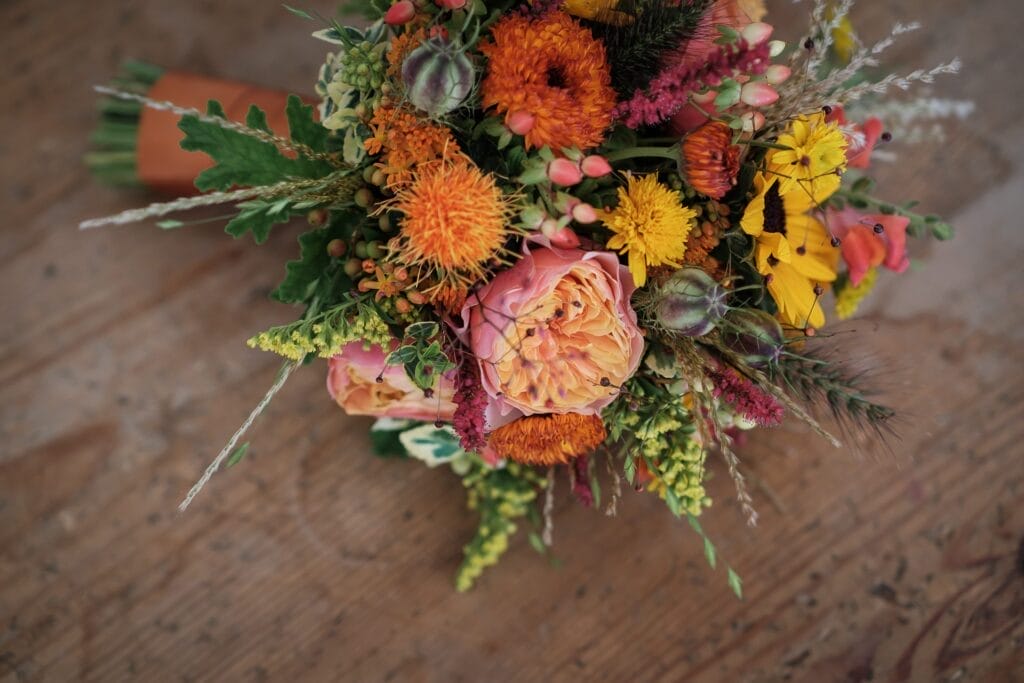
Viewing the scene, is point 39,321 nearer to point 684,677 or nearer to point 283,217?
point 283,217

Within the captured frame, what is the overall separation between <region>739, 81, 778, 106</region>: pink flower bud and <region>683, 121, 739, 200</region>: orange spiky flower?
29 mm

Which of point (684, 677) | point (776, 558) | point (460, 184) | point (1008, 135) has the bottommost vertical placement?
point (684, 677)

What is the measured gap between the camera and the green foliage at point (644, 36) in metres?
0.47

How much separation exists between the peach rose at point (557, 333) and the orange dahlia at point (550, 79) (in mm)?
84

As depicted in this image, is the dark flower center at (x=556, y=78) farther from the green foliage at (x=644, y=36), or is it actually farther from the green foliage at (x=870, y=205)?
the green foliage at (x=870, y=205)

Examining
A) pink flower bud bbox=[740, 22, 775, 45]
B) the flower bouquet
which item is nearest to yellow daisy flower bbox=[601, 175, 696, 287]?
the flower bouquet

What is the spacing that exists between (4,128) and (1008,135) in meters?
1.13

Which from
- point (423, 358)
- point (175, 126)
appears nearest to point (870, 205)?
point (423, 358)

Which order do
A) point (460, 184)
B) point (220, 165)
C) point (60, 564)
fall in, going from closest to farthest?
point (460, 184) < point (220, 165) < point (60, 564)

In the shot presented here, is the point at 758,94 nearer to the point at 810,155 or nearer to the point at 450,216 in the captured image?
the point at 810,155

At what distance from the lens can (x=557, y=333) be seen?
0.50 meters

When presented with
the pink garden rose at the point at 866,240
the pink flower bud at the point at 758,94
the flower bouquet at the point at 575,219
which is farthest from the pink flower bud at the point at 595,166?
the pink garden rose at the point at 866,240

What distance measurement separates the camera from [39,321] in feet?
2.51

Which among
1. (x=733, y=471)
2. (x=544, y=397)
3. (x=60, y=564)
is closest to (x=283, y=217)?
(x=544, y=397)
